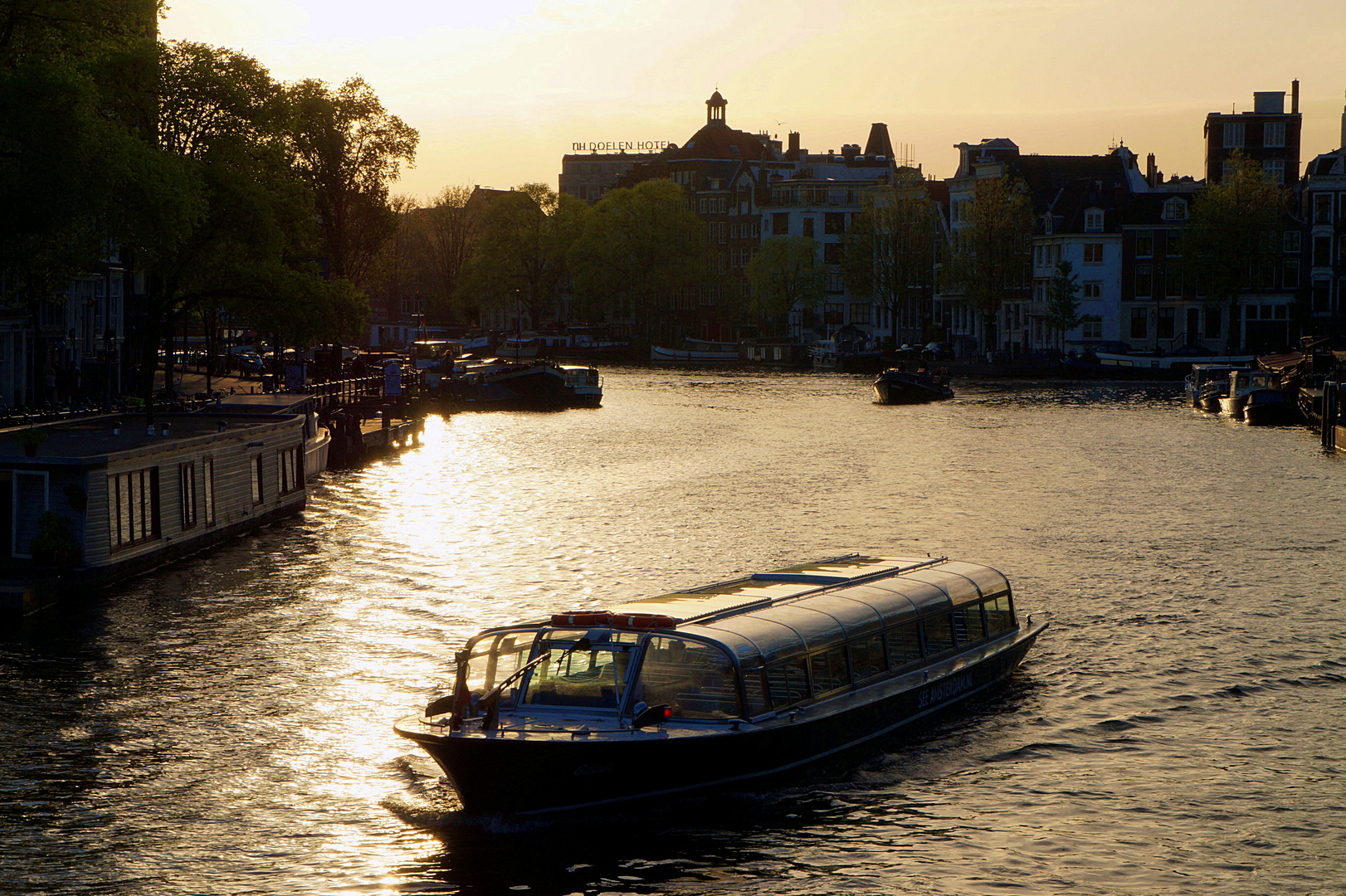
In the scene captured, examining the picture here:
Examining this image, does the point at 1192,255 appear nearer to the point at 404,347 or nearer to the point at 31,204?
the point at 404,347

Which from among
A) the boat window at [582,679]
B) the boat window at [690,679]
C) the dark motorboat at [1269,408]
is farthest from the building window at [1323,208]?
the boat window at [582,679]

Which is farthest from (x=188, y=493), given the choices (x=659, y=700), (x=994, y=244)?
(x=994, y=244)

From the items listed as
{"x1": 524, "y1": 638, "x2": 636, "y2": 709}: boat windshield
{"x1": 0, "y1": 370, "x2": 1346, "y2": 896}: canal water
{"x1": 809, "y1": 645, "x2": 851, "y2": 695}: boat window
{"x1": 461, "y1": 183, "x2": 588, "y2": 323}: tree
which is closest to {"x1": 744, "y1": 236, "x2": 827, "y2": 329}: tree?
{"x1": 461, "y1": 183, "x2": 588, "y2": 323}: tree

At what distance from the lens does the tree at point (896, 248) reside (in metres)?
150

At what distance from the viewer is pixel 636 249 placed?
547 feet

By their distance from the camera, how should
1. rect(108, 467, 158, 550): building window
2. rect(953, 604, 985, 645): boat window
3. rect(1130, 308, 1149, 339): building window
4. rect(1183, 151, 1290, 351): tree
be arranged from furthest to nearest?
rect(1130, 308, 1149, 339): building window, rect(1183, 151, 1290, 351): tree, rect(108, 467, 158, 550): building window, rect(953, 604, 985, 645): boat window

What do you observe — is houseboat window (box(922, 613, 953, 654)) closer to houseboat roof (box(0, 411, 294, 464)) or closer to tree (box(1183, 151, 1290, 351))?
houseboat roof (box(0, 411, 294, 464))

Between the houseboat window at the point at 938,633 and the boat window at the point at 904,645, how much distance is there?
38cm

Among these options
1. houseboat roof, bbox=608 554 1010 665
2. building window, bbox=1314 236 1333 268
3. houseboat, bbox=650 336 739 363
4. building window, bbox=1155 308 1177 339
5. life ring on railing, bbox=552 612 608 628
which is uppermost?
Result: building window, bbox=1314 236 1333 268

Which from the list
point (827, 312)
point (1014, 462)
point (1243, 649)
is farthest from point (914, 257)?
point (1243, 649)

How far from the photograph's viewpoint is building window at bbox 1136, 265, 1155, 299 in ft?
423

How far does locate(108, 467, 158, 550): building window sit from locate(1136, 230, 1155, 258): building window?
107897 millimetres

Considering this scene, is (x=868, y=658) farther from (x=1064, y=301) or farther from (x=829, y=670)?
(x=1064, y=301)

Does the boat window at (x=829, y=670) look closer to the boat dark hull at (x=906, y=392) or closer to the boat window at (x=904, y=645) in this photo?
the boat window at (x=904, y=645)
